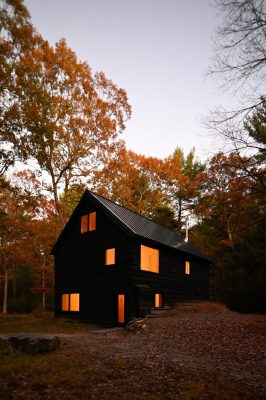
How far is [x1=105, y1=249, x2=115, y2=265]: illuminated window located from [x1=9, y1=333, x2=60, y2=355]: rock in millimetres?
10938

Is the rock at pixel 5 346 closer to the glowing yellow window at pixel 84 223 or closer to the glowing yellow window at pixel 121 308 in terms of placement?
the glowing yellow window at pixel 121 308

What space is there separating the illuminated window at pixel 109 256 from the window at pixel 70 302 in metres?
4.20

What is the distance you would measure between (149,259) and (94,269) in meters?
3.95

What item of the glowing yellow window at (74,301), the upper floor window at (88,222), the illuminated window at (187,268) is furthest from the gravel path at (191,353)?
the illuminated window at (187,268)

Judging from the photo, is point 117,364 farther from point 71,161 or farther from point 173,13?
point 71,161

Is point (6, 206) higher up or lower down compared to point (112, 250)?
higher up

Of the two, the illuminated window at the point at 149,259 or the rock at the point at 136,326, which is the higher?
the illuminated window at the point at 149,259

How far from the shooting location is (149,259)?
22.3 metres

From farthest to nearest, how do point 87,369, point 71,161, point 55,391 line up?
point 71,161
point 87,369
point 55,391

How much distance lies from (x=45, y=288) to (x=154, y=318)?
24.9 meters

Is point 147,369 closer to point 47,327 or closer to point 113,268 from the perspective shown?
point 113,268

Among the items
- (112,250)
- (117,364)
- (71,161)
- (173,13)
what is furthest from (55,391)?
(71,161)

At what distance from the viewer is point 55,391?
700 centimetres

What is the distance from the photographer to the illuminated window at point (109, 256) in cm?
2183
